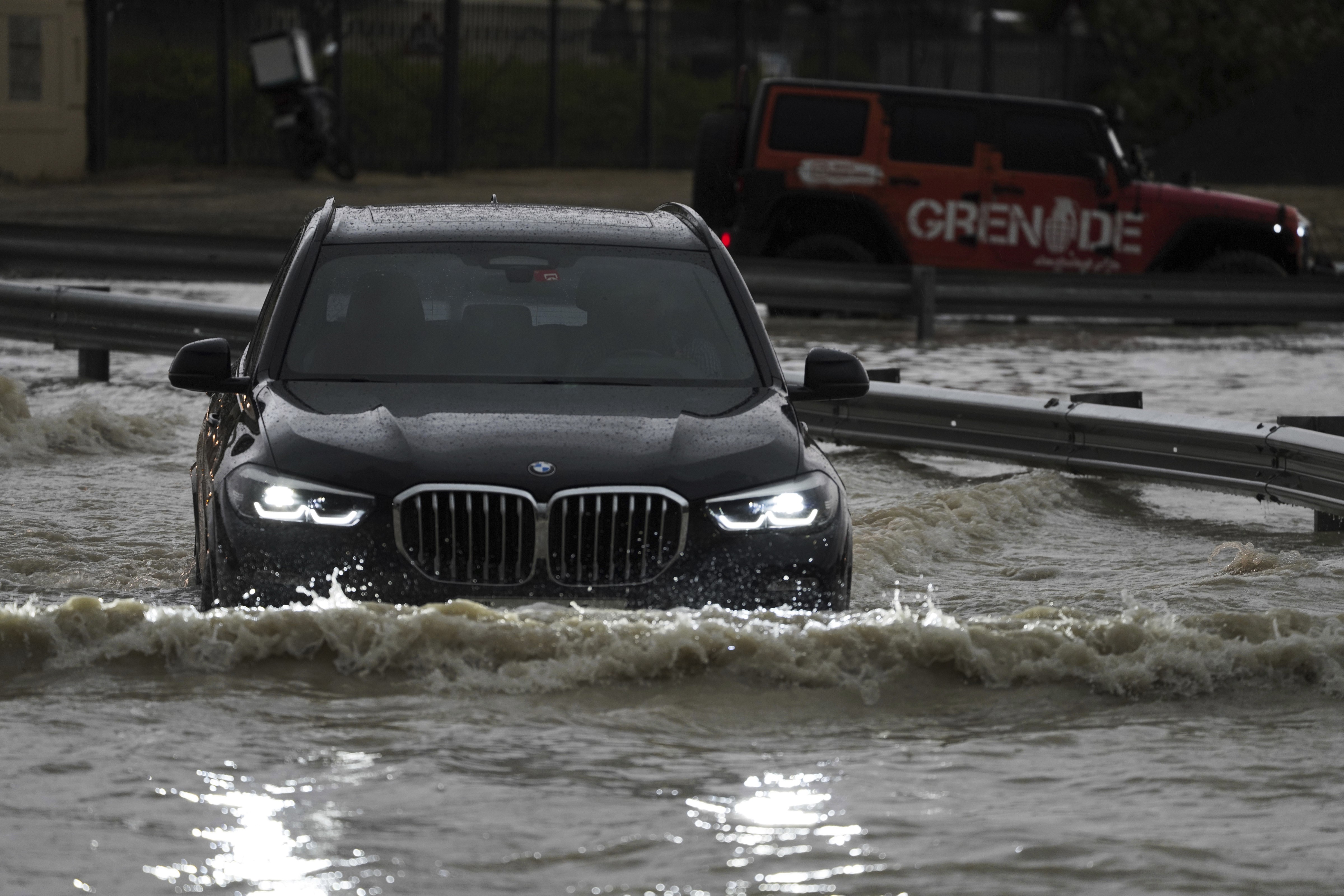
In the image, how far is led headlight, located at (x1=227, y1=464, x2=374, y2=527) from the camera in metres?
5.98

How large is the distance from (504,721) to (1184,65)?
1705 inches

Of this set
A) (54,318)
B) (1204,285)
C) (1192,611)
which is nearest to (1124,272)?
(1204,285)

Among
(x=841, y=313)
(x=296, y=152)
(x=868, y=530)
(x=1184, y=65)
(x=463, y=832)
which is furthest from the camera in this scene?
(x=1184, y=65)

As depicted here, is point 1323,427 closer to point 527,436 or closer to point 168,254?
point 527,436

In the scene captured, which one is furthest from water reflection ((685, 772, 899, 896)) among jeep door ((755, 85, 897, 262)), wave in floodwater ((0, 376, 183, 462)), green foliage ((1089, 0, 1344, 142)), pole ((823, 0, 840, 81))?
green foliage ((1089, 0, 1344, 142))

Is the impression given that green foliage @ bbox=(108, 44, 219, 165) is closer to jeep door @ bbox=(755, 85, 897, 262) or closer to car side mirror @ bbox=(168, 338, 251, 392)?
jeep door @ bbox=(755, 85, 897, 262)

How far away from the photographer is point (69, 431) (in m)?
11.7

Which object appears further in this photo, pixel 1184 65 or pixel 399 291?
pixel 1184 65

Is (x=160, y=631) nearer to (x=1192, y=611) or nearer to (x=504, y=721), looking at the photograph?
(x=504, y=721)

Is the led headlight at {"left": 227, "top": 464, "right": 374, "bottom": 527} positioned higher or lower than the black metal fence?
higher

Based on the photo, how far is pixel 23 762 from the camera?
213 inches

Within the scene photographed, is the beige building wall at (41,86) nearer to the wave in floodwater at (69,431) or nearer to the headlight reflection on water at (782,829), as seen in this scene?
the wave in floodwater at (69,431)

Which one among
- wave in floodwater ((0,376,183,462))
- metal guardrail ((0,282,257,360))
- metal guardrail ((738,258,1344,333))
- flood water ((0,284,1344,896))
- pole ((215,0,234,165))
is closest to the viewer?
flood water ((0,284,1344,896))

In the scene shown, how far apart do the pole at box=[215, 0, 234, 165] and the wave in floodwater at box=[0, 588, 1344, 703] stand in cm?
2851
